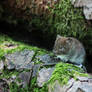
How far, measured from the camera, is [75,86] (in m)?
2.72

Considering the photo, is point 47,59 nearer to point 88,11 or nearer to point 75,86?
point 75,86

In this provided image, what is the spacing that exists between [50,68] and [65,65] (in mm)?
233

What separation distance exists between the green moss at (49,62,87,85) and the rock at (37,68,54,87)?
3.7 inches

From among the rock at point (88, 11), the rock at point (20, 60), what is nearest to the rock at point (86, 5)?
the rock at point (88, 11)

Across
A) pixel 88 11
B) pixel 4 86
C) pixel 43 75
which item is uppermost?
pixel 88 11

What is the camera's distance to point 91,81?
9.14 ft

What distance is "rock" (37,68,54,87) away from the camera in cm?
308

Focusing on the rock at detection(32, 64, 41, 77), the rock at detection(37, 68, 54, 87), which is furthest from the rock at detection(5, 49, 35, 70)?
the rock at detection(37, 68, 54, 87)

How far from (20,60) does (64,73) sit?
34.2 inches

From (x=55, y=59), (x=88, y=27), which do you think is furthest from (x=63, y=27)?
(x=55, y=59)

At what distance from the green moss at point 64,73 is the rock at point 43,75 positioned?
3.7 inches

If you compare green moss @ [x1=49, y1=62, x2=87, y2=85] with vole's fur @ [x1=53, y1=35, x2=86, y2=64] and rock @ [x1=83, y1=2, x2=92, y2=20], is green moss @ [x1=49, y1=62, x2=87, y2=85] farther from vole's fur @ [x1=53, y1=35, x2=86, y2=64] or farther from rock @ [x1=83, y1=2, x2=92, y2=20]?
rock @ [x1=83, y1=2, x2=92, y2=20]

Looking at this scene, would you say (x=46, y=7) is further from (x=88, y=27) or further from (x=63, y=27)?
(x=88, y=27)

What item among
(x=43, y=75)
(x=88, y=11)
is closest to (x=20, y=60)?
(x=43, y=75)
